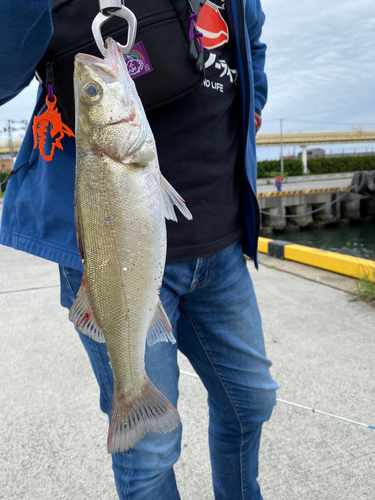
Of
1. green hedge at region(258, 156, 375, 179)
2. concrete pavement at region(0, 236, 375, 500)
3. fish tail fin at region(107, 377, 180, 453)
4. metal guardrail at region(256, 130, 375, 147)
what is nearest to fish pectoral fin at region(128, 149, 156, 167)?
fish tail fin at region(107, 377, 180, 453)

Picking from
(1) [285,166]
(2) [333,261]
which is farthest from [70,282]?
(1) [285,166]

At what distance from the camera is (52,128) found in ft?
4.07

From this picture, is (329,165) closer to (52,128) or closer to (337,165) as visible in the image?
(337,165)

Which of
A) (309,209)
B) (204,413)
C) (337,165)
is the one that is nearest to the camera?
(204,413)

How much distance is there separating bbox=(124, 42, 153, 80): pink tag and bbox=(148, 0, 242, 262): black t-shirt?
0.17 meters

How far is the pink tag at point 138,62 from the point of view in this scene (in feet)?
3.67

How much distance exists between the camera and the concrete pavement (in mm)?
1949

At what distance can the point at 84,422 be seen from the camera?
7.93ft

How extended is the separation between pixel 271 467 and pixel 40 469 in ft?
3.96

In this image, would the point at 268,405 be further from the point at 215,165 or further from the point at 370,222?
the point at 370,222

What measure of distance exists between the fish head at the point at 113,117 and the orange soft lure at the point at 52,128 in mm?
270

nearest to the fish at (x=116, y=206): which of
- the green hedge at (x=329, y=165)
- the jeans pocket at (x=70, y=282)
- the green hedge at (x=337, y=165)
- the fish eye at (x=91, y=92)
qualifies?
the fish eye at (x=91, y=92)

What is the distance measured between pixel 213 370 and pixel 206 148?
853 mm

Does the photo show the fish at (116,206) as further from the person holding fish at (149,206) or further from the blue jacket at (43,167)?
the blue jacket at (43,167)
